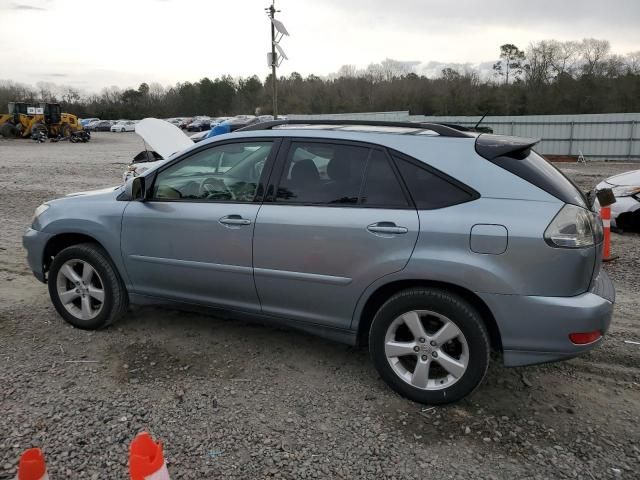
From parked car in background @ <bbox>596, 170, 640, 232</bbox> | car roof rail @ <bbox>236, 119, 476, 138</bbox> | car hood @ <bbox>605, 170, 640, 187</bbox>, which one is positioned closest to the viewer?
car roof rail @ <bbox>236, 119, 476, 138</bbox>

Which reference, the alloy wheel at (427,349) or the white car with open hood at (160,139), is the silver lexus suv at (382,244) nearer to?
the alloy wheel at (427,349)

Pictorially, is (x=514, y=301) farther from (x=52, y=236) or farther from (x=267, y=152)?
(x=52, y=236)

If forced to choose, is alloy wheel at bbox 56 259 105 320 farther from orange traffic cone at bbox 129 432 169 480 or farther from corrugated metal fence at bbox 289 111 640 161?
corrugated metal fence at bbox 289 111 640 161

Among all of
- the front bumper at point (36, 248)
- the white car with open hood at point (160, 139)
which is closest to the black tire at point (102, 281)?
the front bumper at point (36, 248)

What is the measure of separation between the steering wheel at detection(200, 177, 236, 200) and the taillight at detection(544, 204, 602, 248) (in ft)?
6.87

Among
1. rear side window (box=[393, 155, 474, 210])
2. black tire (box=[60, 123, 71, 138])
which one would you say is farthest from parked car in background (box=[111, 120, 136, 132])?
rear side window (box=[393, 155, 474, 210])

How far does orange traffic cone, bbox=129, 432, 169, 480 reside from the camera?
1.75 metres

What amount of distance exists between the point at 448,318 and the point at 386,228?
2.08 ft

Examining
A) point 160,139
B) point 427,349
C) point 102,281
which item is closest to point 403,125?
point 427,349

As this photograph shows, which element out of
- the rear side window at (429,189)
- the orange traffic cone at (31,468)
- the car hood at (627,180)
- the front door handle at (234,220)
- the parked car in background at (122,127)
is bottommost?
the orange traffic cone at (31,468)

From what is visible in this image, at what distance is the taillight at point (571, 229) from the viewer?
9.47 ft

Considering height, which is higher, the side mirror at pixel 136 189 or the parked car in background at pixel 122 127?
the parked car in background at pixel 122 127

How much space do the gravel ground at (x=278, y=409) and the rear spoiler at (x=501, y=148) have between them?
1521mm

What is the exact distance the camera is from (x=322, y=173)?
11.6ft
